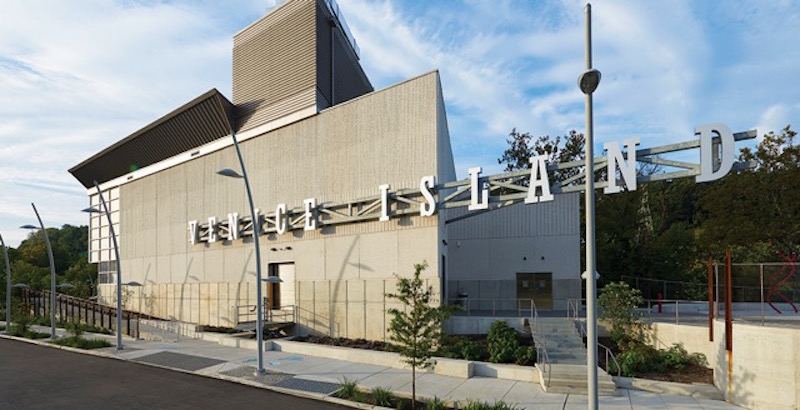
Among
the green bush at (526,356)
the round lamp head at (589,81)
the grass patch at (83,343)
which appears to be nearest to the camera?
the round lamp head at (589,81)

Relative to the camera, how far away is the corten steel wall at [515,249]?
27.7m

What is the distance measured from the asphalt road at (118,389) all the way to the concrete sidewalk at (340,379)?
711 mm

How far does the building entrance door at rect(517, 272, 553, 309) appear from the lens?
2784 centimetres

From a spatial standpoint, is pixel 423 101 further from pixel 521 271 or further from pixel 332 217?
pixel 521 271

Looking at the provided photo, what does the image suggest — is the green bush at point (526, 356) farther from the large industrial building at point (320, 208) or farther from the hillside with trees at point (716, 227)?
the hillside with trees at point (716, 227)

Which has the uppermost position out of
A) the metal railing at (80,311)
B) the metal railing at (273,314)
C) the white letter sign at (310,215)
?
the white letter sign at (310,215)

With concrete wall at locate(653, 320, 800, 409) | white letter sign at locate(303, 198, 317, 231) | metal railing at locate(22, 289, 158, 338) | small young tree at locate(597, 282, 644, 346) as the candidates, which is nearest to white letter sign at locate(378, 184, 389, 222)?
white letter sign at locate(303, 198, 317, 231)

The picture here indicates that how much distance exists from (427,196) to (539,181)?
15.5ft

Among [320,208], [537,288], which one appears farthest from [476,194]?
[537,288]

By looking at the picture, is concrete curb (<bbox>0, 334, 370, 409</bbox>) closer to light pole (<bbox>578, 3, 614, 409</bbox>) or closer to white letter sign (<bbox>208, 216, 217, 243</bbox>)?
light pole (<bbox>578, 3, 614, 409</bbox>)

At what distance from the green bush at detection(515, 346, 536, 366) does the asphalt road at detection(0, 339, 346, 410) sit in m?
7.10

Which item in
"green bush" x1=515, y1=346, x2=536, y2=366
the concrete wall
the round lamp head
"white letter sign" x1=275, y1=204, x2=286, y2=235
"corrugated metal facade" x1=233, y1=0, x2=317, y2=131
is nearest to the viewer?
the round lamp head

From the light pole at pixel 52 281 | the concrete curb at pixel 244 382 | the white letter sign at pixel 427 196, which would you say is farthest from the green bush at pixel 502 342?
the light pole at pixel 52 281

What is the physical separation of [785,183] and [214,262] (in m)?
34.0
